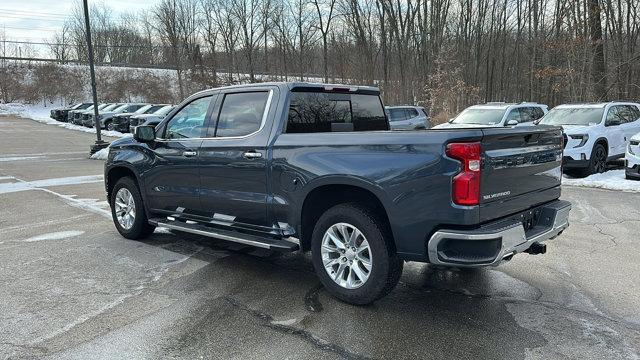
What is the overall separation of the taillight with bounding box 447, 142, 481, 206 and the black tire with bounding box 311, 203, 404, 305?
0.75 metres

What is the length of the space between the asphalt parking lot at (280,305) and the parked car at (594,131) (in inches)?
227

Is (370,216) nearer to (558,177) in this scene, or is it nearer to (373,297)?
(373,297)

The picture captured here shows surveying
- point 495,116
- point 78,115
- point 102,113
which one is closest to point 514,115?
point 495,116

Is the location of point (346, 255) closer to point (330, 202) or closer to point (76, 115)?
point (330, 202)

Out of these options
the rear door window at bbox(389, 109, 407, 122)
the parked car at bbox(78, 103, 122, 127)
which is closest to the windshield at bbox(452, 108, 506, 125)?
the rear door window at bbox(389, 109, 407, 122)

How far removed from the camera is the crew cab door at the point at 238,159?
4887 mm

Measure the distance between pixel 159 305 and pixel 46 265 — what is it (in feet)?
6.35

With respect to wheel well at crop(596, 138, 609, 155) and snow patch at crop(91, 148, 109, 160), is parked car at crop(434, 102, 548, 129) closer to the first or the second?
wheel well at crop(596, 138, 609, 155)

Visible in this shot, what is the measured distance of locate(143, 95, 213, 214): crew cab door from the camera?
5598mm

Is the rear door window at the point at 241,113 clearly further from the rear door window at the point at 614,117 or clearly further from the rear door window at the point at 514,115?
the rear door window at the point at 514,115

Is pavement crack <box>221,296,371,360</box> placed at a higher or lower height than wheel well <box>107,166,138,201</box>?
lower

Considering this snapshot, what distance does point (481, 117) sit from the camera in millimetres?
15508

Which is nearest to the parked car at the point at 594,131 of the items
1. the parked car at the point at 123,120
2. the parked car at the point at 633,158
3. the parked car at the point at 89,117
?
the parked car at the point at 633,158

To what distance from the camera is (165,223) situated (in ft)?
19.5
